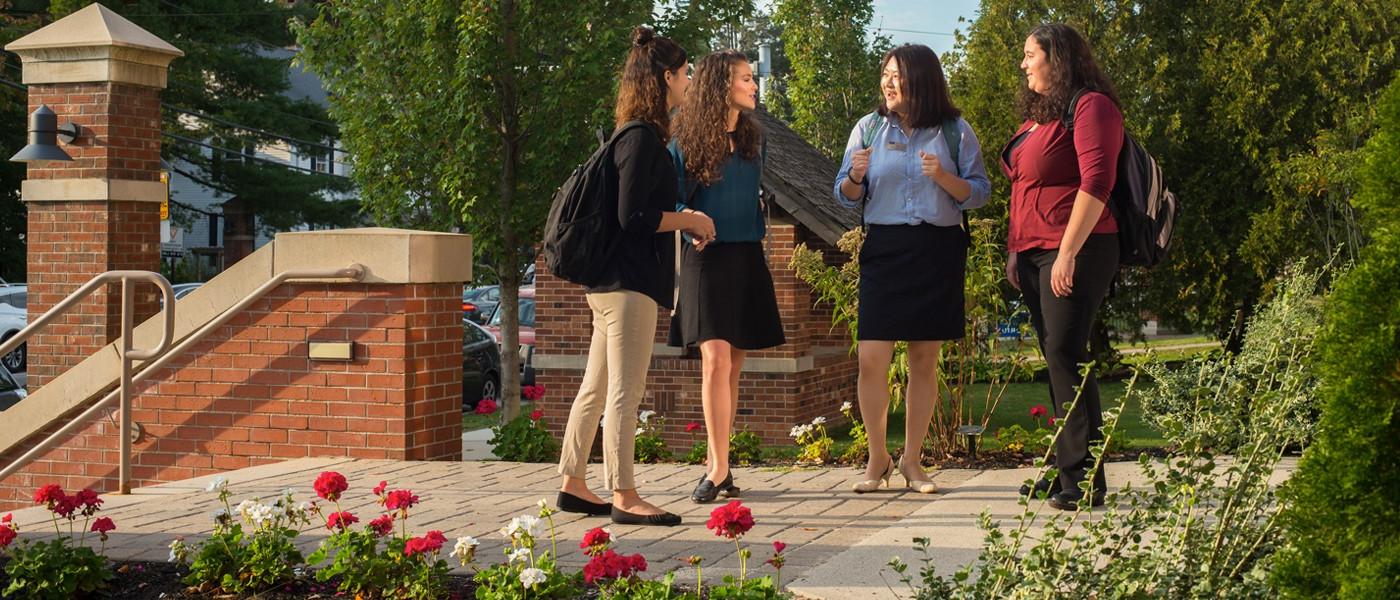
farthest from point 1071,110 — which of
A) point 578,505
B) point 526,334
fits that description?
point 526,334

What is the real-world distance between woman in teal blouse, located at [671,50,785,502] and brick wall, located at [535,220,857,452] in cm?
1030

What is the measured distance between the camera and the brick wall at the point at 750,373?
16.8m

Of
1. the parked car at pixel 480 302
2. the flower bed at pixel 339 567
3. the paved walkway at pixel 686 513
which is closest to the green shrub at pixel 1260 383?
the paved walkway at pixel 686 513

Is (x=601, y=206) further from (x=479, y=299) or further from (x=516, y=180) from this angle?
(x=479, y=299)

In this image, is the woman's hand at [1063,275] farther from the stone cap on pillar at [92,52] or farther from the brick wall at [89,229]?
the brick wall at [89,229]

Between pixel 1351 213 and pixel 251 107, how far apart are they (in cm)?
2514

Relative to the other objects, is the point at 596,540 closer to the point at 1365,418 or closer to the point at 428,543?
the point at 428,543

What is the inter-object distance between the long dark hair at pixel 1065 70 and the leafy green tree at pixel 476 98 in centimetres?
959

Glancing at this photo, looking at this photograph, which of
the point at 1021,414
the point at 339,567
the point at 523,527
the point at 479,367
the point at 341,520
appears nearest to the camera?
the point at 523,527

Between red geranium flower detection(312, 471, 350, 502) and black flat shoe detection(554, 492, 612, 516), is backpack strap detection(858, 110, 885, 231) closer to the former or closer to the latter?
black flat shoe detection(554, 492, 612, 516)

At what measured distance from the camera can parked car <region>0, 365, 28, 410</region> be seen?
1521 cm

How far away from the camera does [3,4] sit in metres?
30.1

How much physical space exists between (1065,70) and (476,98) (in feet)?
34.5

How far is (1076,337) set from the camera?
582 cm
